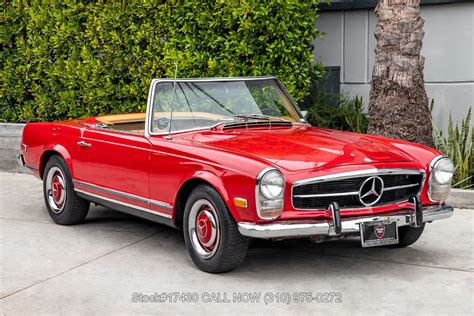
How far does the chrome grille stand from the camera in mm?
5844

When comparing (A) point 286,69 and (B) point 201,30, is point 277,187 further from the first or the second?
(B) point 201,30

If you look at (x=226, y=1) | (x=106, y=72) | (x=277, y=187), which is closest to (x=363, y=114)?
(x=226, y=1)

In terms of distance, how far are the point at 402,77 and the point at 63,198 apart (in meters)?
3.85

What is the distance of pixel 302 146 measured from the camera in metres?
6.36

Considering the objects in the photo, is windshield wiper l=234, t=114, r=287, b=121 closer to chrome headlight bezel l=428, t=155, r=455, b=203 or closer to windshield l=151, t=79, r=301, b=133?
windshield l=151, t=79, r=301, b=133

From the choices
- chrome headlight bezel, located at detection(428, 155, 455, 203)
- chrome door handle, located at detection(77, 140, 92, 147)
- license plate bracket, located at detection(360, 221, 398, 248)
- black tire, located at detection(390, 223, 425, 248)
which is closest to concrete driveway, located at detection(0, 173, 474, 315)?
black tire, located at detection(390, 223, 425, 248)

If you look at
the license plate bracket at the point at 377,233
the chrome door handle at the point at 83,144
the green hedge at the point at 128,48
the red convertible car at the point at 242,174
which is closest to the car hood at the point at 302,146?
the red convertible car at the point at 242,174

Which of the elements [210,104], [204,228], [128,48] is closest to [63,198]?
[210,104]

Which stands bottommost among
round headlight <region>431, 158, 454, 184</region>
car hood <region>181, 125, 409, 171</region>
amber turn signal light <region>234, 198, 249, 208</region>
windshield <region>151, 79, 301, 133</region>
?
amber turn signal light <region>234, 198, 249, 208</region>

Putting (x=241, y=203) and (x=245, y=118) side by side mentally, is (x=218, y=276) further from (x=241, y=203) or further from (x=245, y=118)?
(x=245, y=118)

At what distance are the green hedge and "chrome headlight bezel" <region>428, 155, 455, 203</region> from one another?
145 inches

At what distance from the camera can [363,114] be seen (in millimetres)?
10664

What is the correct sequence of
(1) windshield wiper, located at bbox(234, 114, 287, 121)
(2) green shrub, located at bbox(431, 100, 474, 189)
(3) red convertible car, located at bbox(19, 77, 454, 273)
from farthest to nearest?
(2) green shrub, located at bbox(431, 100, 474, 189) < (1) windshield wiper, located at bbox(234, 114, 287, 121) < (3) red convertible car, located at bbox(19, 77, 454, 273)

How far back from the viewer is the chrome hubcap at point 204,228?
6.14 metres
